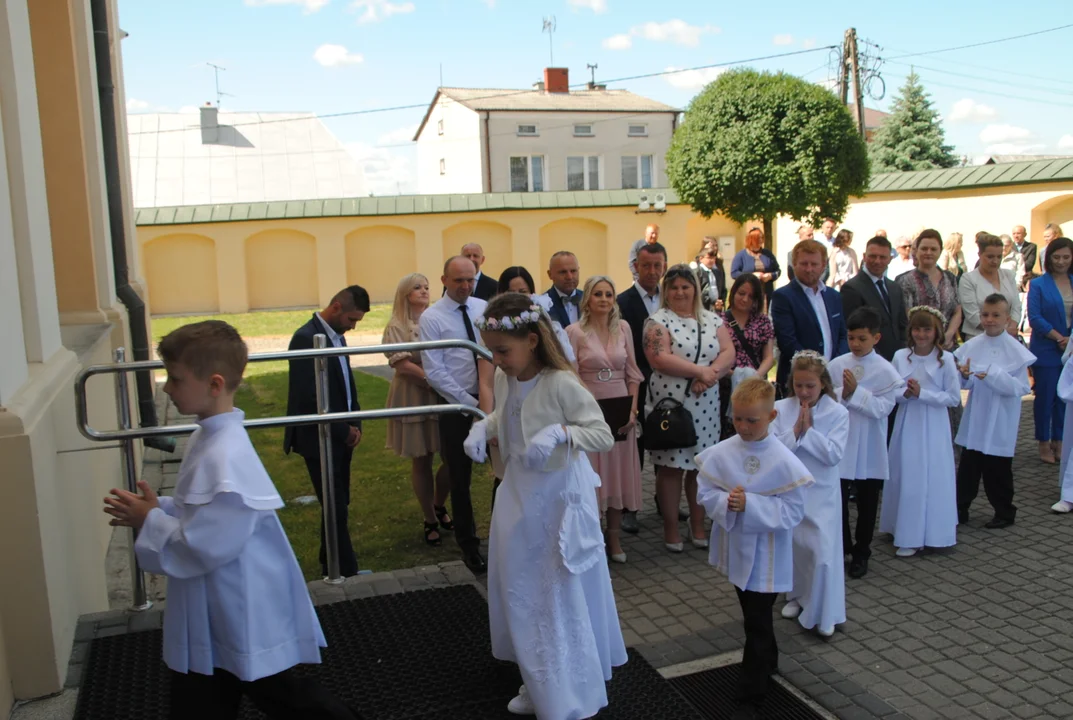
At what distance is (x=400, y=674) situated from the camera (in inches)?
159

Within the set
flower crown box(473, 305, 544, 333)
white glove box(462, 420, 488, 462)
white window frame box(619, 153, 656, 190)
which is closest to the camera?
flower crown box(473, 305, 544, 333)

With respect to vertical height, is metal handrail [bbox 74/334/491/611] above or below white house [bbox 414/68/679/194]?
below

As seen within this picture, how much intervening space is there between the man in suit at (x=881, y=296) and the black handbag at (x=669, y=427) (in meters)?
2.04

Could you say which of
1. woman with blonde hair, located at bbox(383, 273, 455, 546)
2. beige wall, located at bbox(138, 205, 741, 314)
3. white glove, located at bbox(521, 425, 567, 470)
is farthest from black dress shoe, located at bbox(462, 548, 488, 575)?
beige wall, located at bbox(138, 205, 741, 314)

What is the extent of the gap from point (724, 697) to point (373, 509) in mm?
3852

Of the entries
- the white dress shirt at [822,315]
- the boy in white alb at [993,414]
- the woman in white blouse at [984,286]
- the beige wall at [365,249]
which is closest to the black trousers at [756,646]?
the white dress shirt at [822,315]

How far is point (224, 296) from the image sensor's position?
27.9 metres

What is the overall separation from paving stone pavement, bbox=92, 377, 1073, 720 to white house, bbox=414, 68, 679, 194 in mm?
41598

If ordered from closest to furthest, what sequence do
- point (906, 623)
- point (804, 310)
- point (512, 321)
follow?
point (512, 321) → point (906, 623) → point (804, 310)

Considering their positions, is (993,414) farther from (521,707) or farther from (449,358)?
(521,707)

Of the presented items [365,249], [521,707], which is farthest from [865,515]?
[365,249]

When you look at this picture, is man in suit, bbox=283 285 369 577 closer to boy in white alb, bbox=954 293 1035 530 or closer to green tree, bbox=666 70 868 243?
boy in white alb, bbox=954 293 1035 530

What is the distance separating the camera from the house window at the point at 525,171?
155 ft

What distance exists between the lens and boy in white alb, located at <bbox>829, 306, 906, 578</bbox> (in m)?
5.62
